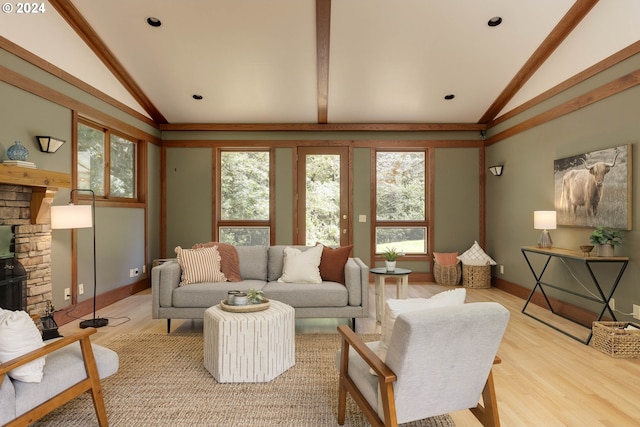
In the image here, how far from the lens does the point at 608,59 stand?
372 centimetres

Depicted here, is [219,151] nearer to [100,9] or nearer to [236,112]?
[236,112]

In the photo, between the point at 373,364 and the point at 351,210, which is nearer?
the point at 373,364

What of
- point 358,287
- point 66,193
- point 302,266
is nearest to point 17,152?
point 66,193

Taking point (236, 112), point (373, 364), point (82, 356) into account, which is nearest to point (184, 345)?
point (82, 356)

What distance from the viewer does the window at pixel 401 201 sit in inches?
260

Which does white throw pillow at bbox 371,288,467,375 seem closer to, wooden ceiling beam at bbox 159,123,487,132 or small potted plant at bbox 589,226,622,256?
small potted plant at bbox 589,226,622,256

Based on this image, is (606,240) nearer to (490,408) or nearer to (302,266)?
(490,408)

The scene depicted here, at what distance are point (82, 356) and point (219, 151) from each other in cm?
490

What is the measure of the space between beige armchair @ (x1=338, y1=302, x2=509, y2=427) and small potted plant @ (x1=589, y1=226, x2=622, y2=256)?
248cm

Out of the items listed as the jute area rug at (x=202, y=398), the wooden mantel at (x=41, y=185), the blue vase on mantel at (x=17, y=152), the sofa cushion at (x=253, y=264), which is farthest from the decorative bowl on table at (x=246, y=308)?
the blue vase on mantel at (x=17, y=152)

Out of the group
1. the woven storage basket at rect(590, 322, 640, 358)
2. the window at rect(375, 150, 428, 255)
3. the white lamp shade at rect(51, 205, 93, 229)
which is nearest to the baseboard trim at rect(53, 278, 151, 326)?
the white lamp shade at rect(51, 205, 93, 229)

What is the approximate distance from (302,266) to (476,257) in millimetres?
3365

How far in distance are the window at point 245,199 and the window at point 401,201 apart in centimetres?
190

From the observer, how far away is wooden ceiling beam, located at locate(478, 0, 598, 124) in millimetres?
3779
